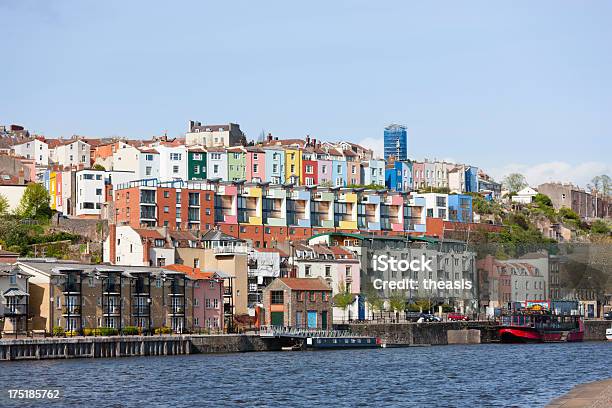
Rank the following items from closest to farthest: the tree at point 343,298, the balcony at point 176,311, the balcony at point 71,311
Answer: the balcony at point 71,311
the balcony at point 176,311
the tree at point 343,298

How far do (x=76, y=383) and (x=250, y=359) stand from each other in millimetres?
26971

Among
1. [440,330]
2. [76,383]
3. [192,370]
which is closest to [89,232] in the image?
[440,330]

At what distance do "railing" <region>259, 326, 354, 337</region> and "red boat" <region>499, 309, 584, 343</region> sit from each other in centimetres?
2859

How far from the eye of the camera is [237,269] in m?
134

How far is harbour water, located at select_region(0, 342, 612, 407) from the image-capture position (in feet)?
244

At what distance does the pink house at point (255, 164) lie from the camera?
191875 millimetres

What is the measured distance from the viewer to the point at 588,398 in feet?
212

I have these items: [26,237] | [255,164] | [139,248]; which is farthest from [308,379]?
[255,164]

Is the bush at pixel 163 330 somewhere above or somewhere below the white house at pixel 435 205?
below

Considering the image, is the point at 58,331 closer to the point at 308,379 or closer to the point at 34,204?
the point at 308,379

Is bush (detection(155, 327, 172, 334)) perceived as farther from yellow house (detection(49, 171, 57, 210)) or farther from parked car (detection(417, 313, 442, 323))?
A: yellow house (detection(49, 171, 57, 210))

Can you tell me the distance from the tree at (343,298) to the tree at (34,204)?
39.5 meters

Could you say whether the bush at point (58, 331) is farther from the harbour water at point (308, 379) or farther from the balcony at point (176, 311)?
the balcony at point (176, 311)

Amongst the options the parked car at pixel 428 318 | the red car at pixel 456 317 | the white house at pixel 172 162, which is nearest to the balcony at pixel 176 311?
the parked car at pixel 428 318
